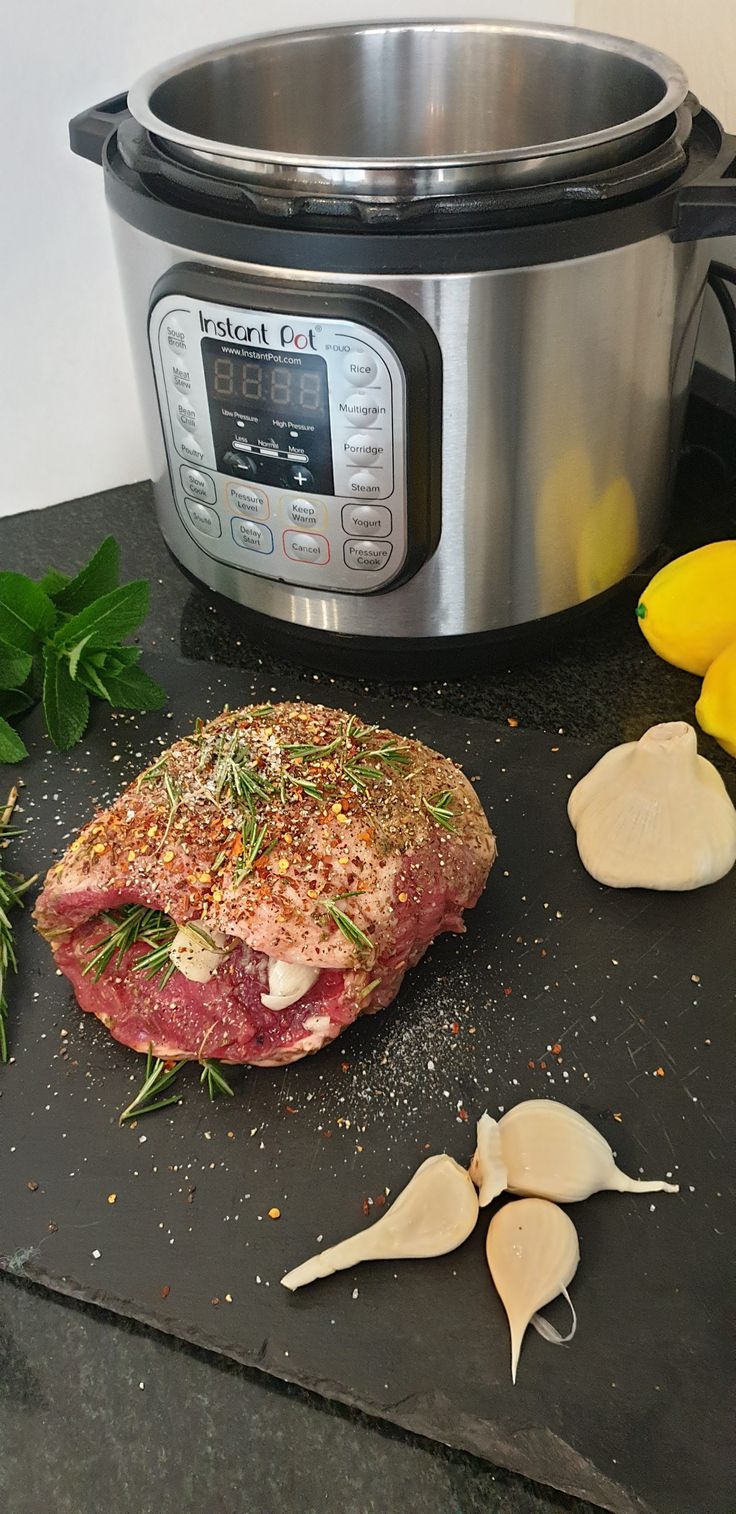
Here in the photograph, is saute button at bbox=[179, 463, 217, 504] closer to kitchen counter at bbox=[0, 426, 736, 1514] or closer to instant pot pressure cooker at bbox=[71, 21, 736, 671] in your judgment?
instant pot pressure cooker at bbox=[71, 21, 736, 671]

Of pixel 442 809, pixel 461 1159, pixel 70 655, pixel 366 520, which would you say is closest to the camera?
pixel 461 1159

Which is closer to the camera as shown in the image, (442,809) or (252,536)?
(442,809)

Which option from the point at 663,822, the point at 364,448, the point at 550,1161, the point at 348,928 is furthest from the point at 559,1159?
the point at 364,448

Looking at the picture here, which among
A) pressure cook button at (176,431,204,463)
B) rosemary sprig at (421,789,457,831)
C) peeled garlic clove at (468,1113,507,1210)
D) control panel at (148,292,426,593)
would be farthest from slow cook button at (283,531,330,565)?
peeled garlic clove at (468,1113,507,1210)

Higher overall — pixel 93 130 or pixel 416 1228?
pixel 93 130

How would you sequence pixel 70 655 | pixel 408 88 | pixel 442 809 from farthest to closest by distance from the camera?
1. pixel 408 88
2. pixel 70 655
3. pixel 442 809

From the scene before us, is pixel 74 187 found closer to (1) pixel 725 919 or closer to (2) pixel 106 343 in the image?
(2) pixel 106 343

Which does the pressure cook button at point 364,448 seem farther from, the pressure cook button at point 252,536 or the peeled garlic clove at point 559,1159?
the peeled garlic clove at point 559,1159

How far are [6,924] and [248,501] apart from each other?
0.44 m

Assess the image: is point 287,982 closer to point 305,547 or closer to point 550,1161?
point 550,1161

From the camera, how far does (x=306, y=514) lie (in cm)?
108

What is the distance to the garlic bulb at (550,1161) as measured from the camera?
2.67ft

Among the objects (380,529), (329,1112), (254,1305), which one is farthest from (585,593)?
(254,1305)

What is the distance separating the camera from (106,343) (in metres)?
1.55
